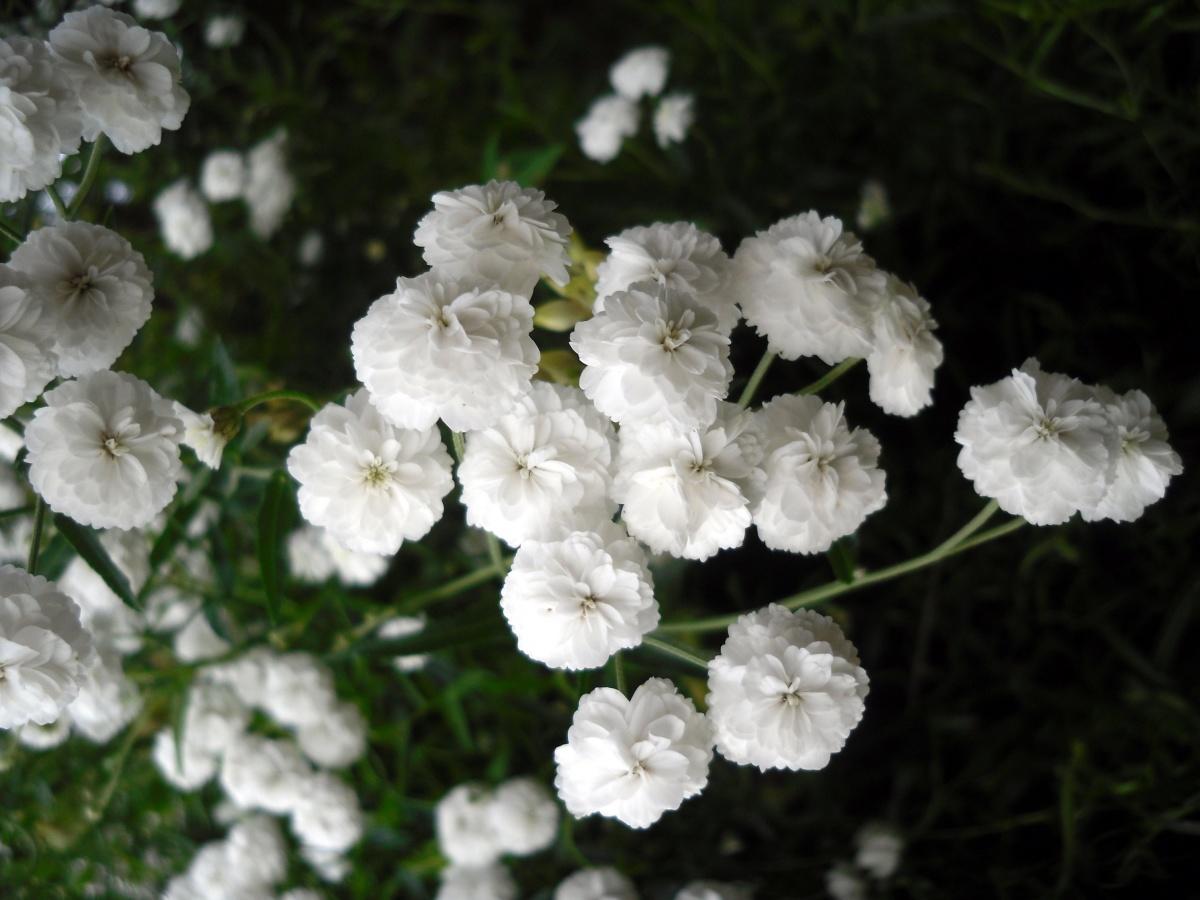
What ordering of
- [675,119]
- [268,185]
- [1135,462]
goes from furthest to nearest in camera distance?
[268,185]
[675,119]
[1135,462]

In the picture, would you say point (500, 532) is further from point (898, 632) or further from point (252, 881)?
point (898, 632)

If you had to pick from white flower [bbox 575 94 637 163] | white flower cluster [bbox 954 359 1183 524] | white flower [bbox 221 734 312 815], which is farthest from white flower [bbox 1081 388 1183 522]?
white flower [bbox 221 734 312 815]

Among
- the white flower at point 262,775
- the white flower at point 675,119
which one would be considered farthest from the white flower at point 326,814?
the white flower at point 675,119

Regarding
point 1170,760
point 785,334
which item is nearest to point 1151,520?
point 1170,760

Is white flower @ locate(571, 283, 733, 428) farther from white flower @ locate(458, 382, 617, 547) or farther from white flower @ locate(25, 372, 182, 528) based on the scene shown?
white flower @ locate(25, 372, 182, 528)

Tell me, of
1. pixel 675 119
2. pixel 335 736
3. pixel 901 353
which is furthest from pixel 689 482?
pixel 675 119

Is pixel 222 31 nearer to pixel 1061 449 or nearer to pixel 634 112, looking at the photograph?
pixel 634 112
